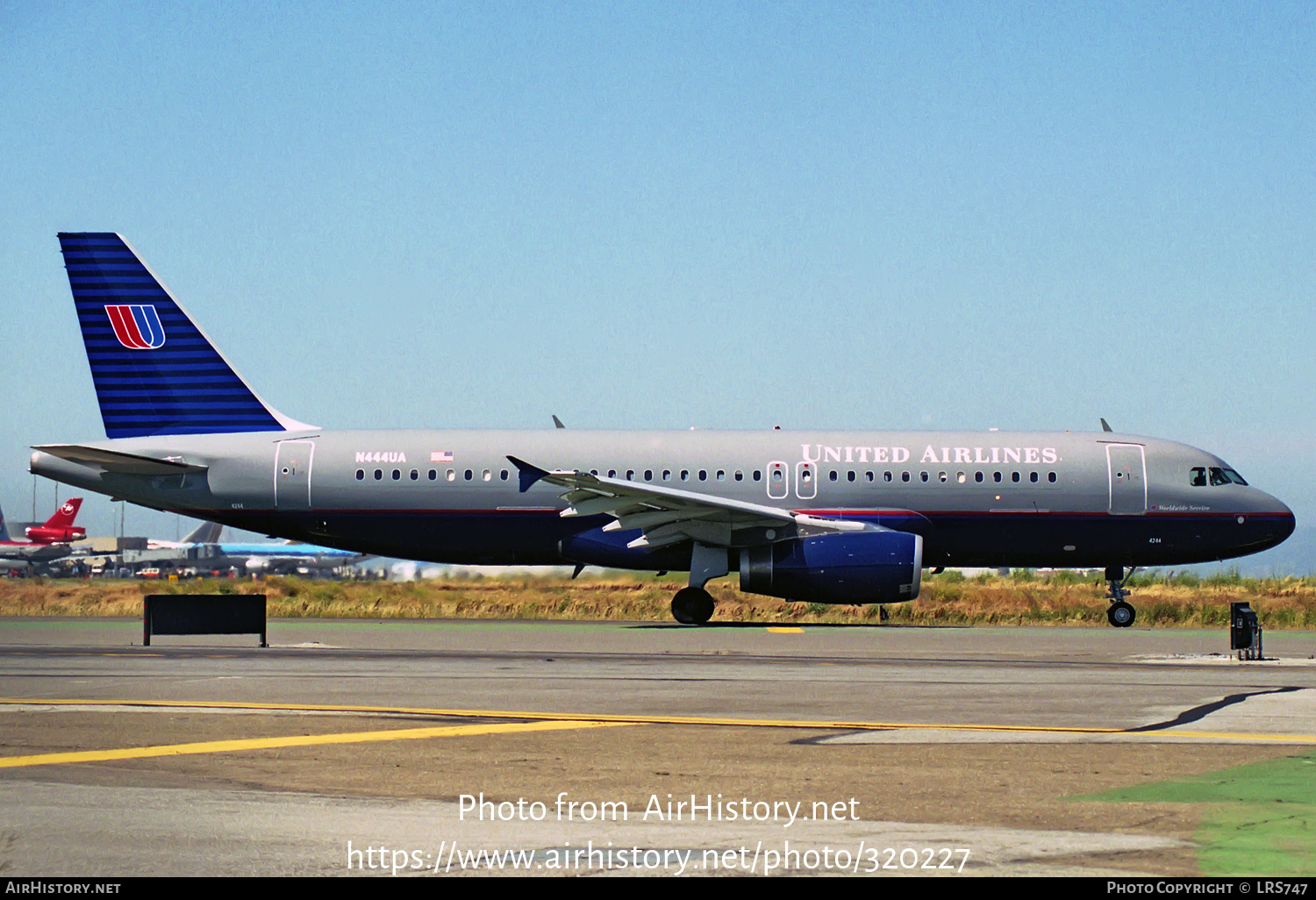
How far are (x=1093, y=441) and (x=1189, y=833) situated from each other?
22.8m

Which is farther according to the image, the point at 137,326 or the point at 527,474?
the point at 137,326

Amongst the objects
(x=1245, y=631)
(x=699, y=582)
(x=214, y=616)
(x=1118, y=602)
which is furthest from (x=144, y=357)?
(x=1245, y=631)

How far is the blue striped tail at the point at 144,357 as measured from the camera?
30203 mm

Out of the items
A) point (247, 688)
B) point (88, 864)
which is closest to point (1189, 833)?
point (88, 864)

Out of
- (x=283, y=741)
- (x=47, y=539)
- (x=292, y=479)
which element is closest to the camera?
(x=283, y=741)

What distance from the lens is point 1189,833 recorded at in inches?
276

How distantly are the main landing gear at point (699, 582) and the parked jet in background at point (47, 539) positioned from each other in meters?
73.0

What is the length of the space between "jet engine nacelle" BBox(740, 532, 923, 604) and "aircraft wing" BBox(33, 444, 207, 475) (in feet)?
38.9

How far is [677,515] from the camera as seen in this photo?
86.6 feet

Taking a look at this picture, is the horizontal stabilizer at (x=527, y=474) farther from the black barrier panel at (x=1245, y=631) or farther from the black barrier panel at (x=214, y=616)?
the black barrier panel at (x=1245, y=631)

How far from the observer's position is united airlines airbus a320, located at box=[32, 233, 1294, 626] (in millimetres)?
28047

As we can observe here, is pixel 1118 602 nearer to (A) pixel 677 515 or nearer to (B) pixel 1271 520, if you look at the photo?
(B) pixel 1271 520

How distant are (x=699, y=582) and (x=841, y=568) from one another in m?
2.98

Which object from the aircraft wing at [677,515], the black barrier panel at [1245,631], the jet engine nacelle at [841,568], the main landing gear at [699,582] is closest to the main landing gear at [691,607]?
the main landing gear at [699,582]
